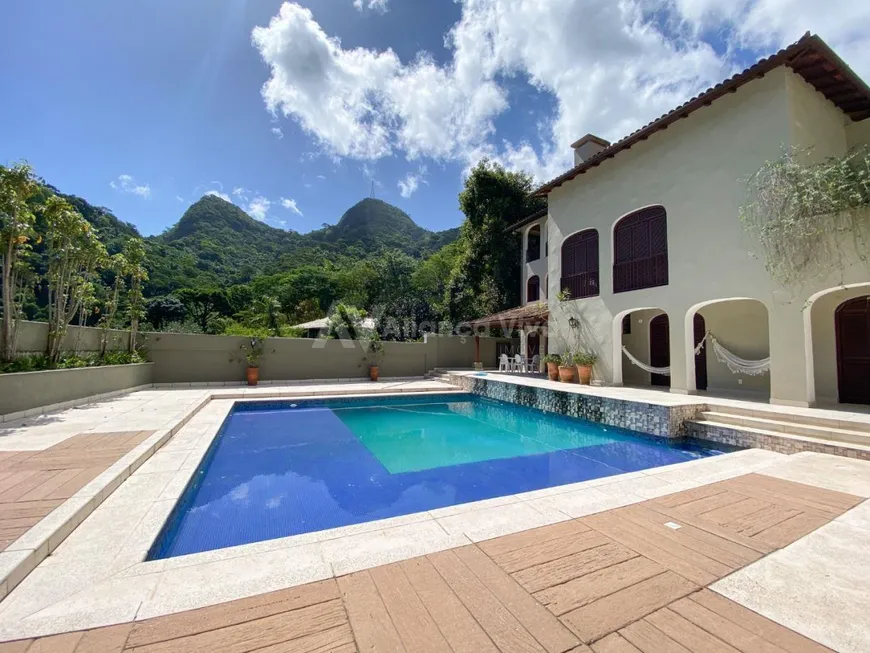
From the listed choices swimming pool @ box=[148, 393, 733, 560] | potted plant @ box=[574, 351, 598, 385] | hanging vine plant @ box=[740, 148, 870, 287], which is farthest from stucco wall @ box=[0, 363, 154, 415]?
hanging vine plant @ box=[740, 148, 870, 287]

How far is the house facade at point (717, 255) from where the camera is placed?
7.14 meters

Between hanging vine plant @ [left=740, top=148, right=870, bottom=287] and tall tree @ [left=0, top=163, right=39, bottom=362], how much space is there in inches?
532

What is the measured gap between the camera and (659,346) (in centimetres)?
1155

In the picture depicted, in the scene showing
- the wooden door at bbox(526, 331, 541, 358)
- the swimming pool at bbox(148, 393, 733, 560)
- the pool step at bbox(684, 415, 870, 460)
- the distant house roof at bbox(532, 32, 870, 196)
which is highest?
the distant house roof at bbox(532, 32, 870, 196)

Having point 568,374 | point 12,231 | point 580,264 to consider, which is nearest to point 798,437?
point 568,374

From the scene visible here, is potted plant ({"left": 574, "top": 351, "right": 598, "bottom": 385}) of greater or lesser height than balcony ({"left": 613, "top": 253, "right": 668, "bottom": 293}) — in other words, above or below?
below

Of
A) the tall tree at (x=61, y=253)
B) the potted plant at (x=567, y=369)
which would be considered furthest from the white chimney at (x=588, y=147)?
the tall tree at (x=61, y=253)

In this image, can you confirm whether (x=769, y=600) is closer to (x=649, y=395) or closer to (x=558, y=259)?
(x=649, y=395)

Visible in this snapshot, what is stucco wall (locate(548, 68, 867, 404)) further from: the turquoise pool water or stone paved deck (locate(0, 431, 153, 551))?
stone paved deck (locate(0, 431, 153, 551))

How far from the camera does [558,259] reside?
12758 mm

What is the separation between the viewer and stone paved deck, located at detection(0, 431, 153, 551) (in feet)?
9.23

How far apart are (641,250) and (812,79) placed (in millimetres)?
4358

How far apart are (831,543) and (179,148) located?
27448 millimetres

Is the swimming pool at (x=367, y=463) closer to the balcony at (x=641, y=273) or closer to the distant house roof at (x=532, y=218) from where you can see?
the balcony at (x=641, y=273)
